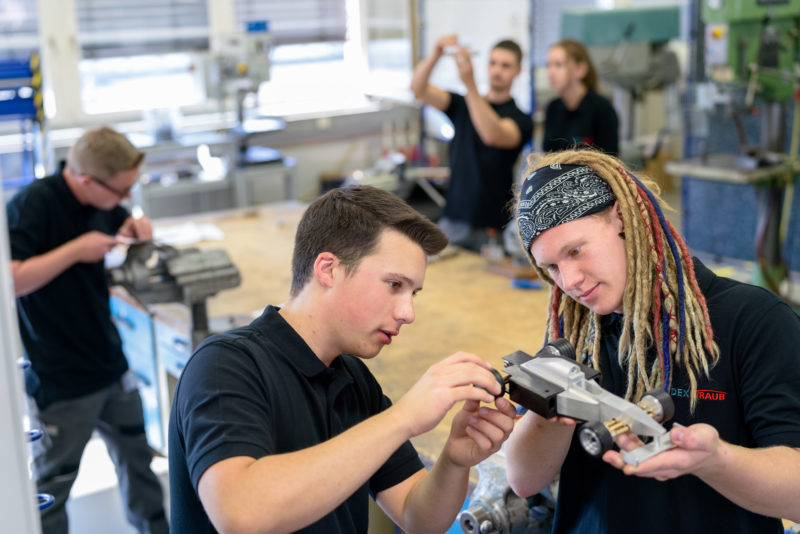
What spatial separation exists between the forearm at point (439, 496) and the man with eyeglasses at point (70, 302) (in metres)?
1.51

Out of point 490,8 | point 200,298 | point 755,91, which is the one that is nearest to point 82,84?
point 490,8

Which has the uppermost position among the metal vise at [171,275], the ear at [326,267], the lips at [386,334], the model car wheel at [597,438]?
the ear at [326,267]

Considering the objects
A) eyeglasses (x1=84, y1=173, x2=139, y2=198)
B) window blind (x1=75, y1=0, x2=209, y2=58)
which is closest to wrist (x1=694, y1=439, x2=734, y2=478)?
eyeglasses (x1=84, y1=173, x2=139, y2=198)

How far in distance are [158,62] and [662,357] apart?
5.54 meters

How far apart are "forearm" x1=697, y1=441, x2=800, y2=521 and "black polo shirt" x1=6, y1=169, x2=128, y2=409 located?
6.48ft

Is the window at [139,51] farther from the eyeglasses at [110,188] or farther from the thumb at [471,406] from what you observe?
the thumb at [471,406]

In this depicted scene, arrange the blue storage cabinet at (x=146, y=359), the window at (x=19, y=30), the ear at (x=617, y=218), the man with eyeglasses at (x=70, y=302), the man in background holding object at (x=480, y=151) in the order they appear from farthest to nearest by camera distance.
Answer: the window at (x=19, y=30), the man in background holding object at (x=480, y=151), the blue storage cabinet at (x=146, y=359), the man with eyeglasses at (x=70, y=302), the ear at (x=617, y=218)

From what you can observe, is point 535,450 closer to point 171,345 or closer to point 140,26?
point 171,345

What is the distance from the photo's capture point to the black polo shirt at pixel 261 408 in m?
1.10

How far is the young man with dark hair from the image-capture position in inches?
41.6

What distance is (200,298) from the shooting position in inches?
99.4

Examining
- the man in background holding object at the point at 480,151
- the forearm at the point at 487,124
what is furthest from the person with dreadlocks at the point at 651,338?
the man in background holding object at the point at 480,151

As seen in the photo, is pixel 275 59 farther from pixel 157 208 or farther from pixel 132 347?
pixel 132 347

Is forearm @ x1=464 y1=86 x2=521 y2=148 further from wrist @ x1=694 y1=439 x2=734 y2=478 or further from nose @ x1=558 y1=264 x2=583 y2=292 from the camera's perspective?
wrist @ x1=694 y1=439 x2=734 y2=478
